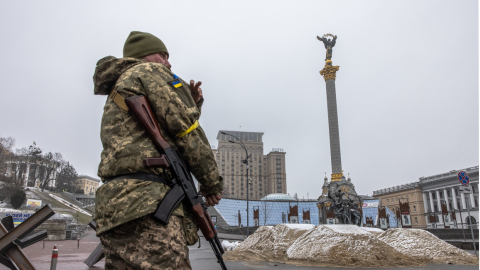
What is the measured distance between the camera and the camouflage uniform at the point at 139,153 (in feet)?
5.85

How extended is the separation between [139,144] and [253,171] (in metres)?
118

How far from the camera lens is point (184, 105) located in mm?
2080

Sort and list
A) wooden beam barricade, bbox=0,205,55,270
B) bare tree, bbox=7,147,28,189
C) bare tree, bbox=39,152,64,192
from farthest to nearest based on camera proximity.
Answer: bare tree, bbox=39,152,64,192 < bare tree, bbox=7,147,28,189 < wooden beam barricade, bbox=0,205,55,270

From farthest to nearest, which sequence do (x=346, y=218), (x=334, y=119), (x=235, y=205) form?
(x=235, y=205) → (x=334, y=119) → (x=346, y=218)

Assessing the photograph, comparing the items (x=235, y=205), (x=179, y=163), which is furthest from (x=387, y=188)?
(x=179, y=163)

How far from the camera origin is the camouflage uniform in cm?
178

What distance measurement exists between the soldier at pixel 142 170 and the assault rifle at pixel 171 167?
4 centimetres

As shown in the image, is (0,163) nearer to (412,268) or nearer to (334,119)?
(334,119)

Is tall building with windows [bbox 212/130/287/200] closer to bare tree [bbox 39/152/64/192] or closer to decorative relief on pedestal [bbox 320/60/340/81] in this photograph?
bare tree [bbox 39/152/64/192]

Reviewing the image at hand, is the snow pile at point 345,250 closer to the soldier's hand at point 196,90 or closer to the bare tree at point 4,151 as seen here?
the soldier's hand at point 196,90

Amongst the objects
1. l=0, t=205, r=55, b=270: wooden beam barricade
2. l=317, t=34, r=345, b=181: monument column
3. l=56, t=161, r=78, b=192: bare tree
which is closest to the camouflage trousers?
l=0, t=205, r=55, b=270: wooden beam barricade

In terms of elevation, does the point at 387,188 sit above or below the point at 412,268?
above

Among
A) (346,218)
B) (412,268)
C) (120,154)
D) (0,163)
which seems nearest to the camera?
(120,154)

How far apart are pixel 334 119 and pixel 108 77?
130ft
